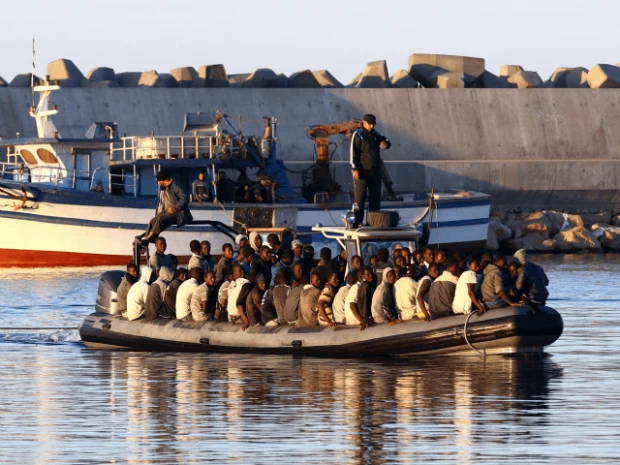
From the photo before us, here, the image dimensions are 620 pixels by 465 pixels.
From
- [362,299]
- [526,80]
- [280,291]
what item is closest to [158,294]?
[280,291]

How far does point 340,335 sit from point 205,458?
7375 millimetres

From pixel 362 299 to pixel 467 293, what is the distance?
→ 1.38 metres

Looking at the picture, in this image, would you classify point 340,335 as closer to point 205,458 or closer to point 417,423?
point 417,423

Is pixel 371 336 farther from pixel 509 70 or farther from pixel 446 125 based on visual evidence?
pixel 509 70

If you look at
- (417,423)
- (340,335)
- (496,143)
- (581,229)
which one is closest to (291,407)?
(417,423)

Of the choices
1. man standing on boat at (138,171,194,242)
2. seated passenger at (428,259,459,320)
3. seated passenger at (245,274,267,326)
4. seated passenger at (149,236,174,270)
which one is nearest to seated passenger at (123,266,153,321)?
seated passenger at (149,236,174,270)

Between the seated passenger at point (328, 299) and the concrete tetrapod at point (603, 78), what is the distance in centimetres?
4260

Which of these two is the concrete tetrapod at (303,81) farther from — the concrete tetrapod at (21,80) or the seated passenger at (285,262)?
the seated passenger at (285,262)

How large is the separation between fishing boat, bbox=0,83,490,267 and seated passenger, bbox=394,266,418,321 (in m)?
21.5

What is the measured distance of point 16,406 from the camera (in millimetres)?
17641

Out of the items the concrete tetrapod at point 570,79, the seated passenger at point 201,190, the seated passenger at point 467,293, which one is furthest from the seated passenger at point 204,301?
the concrete tetrapod at point 570,79

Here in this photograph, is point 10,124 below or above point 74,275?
above

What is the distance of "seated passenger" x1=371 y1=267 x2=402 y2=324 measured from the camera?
21.1 meters

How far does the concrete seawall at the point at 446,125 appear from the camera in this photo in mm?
56719
